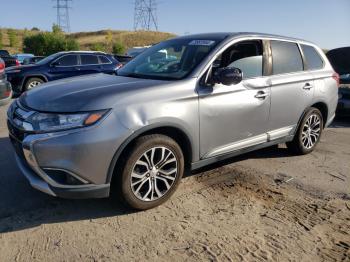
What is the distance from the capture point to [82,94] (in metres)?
3.46

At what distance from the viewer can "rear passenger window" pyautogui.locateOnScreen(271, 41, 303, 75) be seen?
193 inches

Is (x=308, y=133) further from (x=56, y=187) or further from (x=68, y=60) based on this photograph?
(x=68, y=60)

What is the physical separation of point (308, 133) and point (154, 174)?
2.93 metres

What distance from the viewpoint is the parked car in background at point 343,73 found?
8.33 m

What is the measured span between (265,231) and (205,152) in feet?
3.54

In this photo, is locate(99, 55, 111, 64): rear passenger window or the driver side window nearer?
the driver side window

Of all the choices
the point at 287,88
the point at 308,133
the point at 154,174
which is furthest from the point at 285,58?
the point at 154,174

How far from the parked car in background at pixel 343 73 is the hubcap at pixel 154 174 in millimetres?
5890

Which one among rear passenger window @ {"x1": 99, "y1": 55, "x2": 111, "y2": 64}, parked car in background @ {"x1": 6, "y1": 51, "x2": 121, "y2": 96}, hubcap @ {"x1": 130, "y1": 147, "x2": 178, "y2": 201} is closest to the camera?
hubcap @ {"x1": 130, "y1": 147, "x2": 178, "y2": 201}

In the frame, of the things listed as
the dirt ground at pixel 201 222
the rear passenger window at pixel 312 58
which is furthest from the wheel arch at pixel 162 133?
the rear passenger window at pixel 312 58

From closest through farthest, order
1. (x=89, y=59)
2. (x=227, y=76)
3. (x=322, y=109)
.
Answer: (x=227, y=76) → (x=322, y=109) → (x=89, y=59)

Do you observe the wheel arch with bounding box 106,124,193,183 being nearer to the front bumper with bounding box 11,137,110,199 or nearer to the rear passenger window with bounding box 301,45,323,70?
the front bumper with bounding box 11,137,110,199

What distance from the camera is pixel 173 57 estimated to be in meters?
4.52

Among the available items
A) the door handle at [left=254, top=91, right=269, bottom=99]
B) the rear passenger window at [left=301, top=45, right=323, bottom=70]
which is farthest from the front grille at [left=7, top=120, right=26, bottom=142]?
the rear passenger window at [left=301, top=45, right=323, bottom=70]
